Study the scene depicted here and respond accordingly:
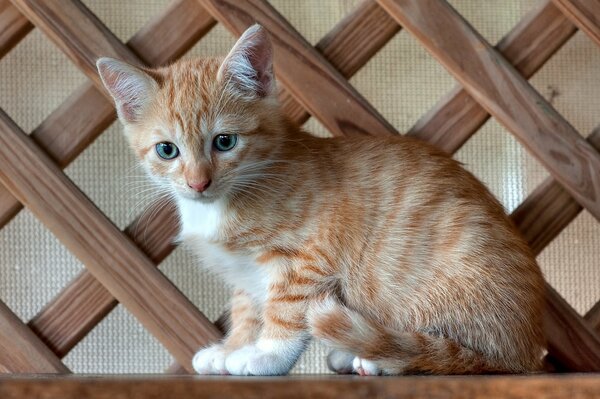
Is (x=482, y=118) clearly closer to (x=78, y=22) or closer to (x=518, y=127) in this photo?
(x=518, y=127)

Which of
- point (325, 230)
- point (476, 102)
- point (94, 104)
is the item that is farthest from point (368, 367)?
point (94, 104)

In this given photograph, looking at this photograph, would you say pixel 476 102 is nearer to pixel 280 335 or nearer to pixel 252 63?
pixel 252 63

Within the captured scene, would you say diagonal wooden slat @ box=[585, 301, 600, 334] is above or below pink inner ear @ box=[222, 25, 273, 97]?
below

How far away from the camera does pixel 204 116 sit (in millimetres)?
1043

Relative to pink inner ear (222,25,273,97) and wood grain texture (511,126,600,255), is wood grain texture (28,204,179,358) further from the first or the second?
wood grain texture (511,126,600,255)

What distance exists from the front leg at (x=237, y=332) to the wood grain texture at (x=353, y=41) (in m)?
0.31

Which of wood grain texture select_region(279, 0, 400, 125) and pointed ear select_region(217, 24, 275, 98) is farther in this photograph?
wood grain texture select_region(279, 0, 400, 125)

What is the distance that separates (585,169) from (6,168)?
2.97 feet

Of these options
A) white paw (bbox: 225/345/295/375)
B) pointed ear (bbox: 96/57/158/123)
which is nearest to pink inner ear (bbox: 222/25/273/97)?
pointed ear (bbox: 96/57/158/123)

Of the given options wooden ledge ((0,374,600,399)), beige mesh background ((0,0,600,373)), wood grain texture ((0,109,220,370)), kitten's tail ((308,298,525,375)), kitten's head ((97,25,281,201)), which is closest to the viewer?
wooden ledge ((0,374,600,399))

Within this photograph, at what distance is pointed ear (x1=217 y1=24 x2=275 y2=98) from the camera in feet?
3.40

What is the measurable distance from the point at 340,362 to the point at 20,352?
19.8 inches

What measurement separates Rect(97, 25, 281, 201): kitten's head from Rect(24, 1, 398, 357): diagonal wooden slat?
203 millimetres

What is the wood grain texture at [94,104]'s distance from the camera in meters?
1.27
